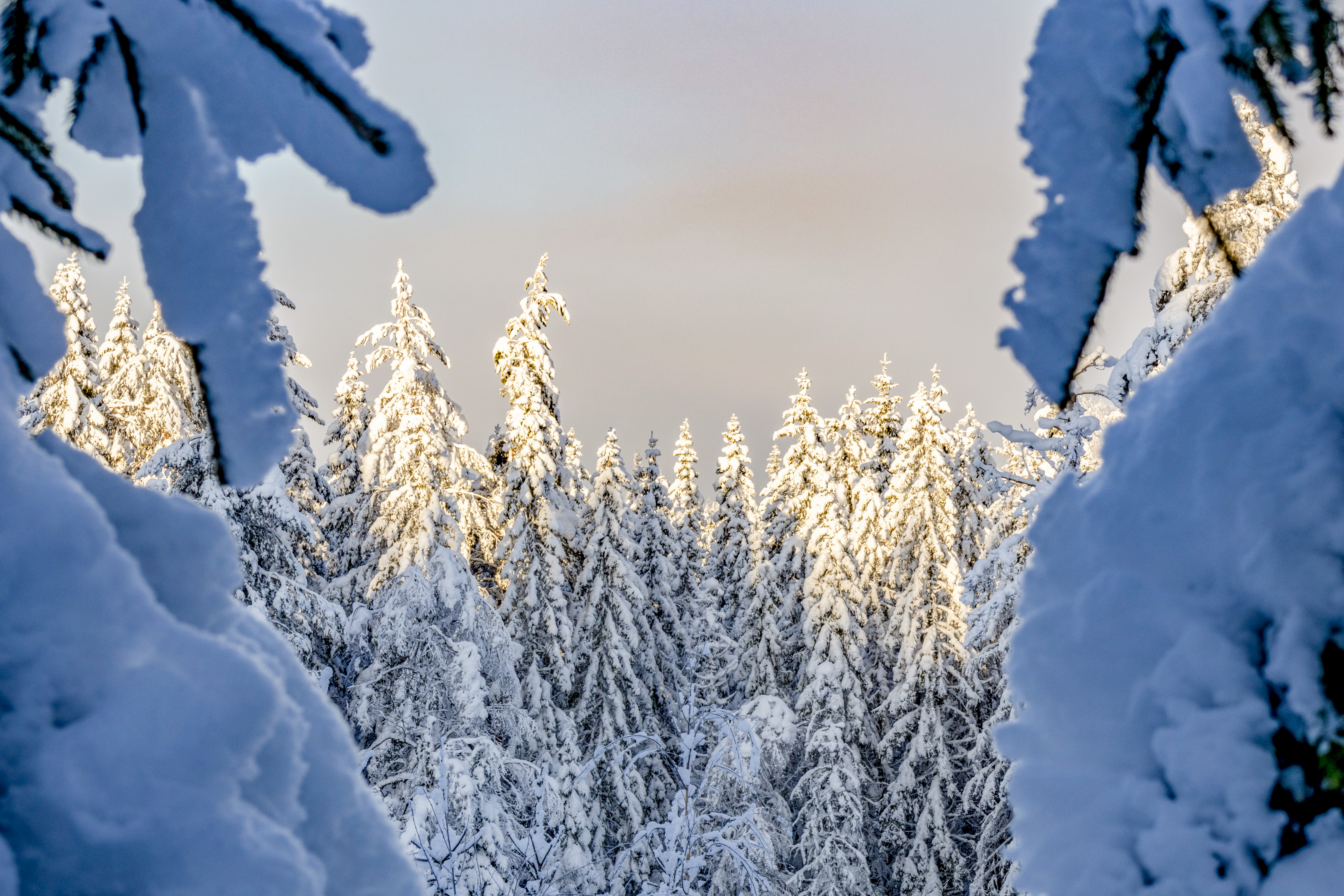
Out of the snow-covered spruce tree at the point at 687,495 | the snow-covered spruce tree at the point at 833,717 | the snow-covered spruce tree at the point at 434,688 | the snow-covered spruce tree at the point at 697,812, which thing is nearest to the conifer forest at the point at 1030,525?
the snow-covered spruce tree at the point at 697,812

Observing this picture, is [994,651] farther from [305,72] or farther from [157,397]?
[157,397]

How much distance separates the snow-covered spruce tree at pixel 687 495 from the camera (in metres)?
38.4

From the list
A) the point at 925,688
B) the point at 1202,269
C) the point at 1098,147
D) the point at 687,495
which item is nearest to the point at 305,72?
the point at 1098,147

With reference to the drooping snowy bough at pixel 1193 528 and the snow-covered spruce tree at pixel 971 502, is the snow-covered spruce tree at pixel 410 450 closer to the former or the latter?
the snow-covered spruce tree at pixel 971 502

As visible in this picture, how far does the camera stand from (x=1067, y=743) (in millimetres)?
1487

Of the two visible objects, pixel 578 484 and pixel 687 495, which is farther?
pixel 687 495

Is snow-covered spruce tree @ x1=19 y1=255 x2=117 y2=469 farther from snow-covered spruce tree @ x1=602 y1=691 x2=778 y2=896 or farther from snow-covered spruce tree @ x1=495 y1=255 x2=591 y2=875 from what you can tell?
snow-covered spruce tree @ x1=602 y1=691 x2=778 y2=896

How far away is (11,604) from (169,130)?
655mm

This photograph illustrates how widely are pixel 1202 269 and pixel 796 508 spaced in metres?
16.3

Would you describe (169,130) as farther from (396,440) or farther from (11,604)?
(396,440)

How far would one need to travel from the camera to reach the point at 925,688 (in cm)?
2102

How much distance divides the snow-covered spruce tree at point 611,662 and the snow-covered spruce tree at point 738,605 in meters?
1.94

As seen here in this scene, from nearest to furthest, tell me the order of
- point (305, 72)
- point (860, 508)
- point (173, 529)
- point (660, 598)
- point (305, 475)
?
1. point (305, 72)
2. point (173, 529)
3. point (305, 475)
4. point (860, 508)
5. point (660, 598)

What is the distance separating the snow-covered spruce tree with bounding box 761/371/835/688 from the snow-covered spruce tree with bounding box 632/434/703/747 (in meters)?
2.95
